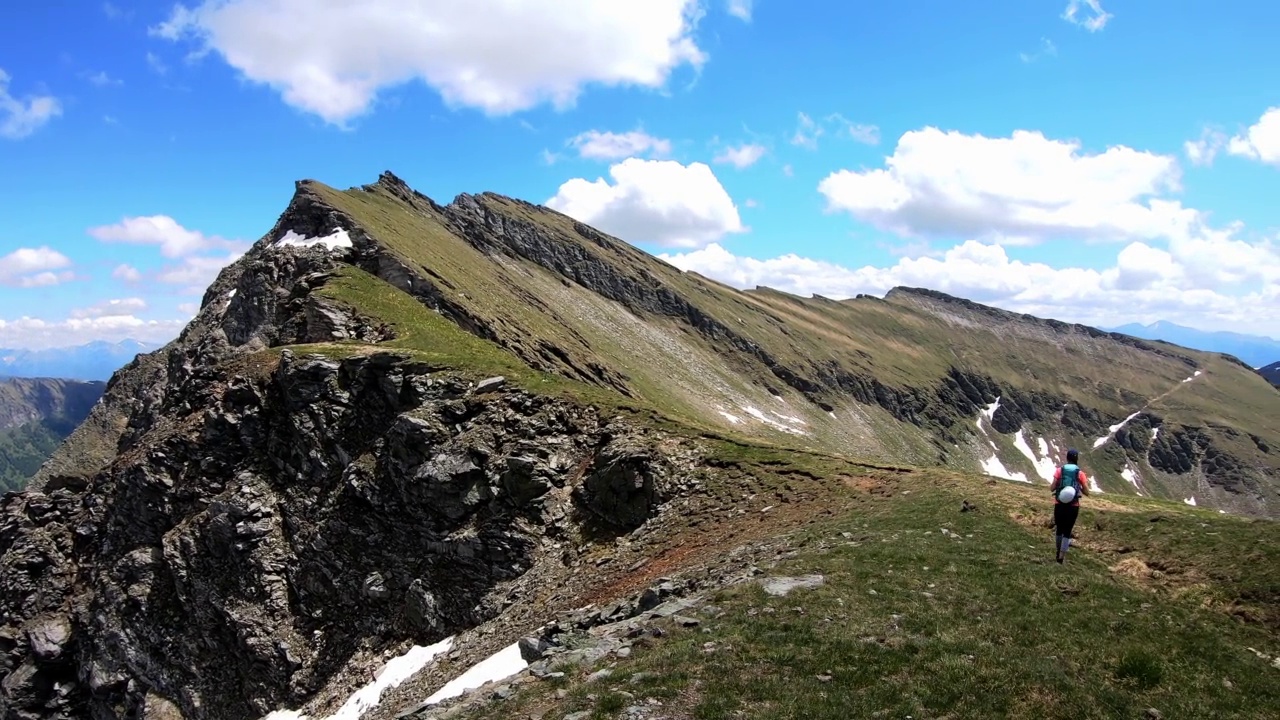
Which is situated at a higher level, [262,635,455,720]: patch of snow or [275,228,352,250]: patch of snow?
[275,228,352,250]: patch of snow

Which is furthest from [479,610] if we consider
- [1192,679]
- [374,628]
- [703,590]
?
[1192,679]

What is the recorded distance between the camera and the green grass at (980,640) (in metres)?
14.2

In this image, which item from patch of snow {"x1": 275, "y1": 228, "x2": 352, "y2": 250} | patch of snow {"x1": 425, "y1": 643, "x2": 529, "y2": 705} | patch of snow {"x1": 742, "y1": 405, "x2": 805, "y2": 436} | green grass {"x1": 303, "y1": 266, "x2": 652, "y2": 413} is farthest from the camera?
patch of snow {"x1": 742, "y1": 405, "x2": 805, "y2": 436}

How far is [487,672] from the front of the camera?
77.5 feet

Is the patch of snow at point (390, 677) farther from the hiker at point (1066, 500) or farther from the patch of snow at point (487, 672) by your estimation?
the hiker at point (1066, 500)

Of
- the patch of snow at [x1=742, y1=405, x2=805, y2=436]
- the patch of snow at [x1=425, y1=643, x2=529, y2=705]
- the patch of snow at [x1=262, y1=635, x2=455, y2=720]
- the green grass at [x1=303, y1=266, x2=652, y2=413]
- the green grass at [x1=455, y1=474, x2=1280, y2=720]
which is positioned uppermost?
the green grass at [x1=303, y1=266, x2=652, y2=413]

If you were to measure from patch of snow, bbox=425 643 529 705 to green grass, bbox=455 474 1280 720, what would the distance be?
265 inches

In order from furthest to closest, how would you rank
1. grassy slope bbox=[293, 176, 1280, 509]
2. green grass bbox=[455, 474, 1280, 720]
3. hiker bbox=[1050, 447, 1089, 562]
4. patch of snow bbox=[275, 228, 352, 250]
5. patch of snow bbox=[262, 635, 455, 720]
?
grassy slope bbox=[293, 176, 1280, 509] < patch of snow bbox=[275, 228, 352, 250] < patch of snow bbox=[262, 635, 455, 720] < hiker bbox=[1050, 447, 1089, 562] < green grass bbox=[455, 474, 1280, 720]

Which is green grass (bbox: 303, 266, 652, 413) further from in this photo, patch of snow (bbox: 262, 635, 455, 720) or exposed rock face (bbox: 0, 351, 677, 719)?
patch of snow (bbox: 262, 635, 455, 720)

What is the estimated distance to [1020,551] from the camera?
903 inches

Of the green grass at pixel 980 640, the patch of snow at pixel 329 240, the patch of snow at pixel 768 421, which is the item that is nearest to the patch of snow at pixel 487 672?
the green grass at pixel 980 640

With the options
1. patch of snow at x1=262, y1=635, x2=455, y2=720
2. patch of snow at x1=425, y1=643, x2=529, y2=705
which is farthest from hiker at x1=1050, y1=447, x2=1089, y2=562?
patch of snow at x1=262, y1=635, x2=455, y2=720

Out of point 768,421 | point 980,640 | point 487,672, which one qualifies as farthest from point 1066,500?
point 768,421

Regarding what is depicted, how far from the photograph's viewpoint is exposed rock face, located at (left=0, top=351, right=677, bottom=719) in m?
37.1
